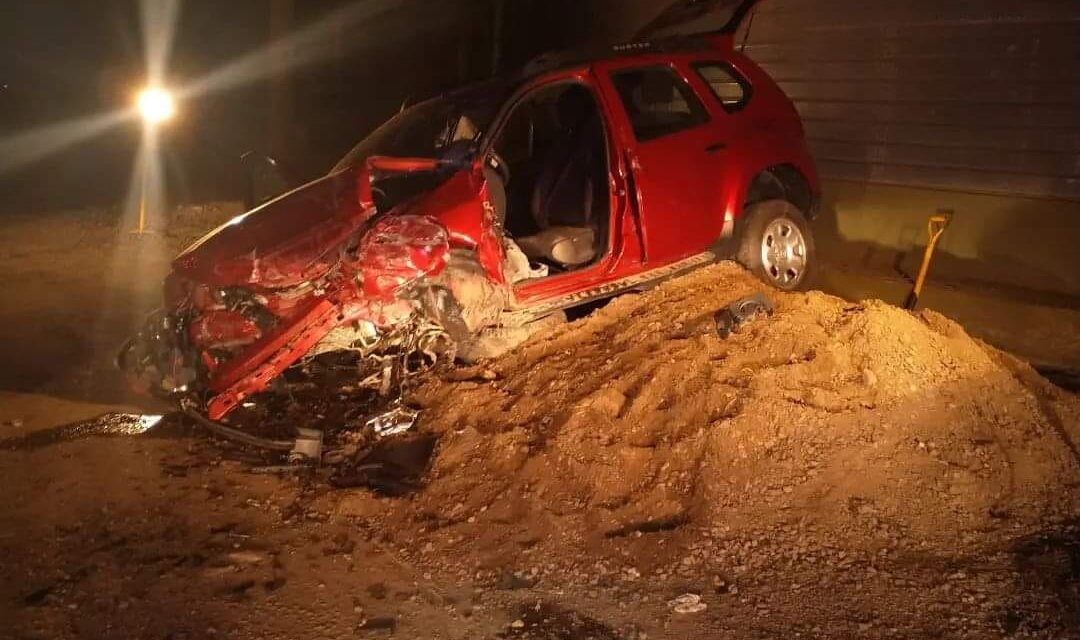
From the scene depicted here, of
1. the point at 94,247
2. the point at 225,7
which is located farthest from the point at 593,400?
the point at 225,7

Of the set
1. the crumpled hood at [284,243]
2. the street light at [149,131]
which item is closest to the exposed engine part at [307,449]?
the crumpled hood at [284,243]

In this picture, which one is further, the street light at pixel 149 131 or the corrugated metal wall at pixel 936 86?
the street light at pixel 149 131

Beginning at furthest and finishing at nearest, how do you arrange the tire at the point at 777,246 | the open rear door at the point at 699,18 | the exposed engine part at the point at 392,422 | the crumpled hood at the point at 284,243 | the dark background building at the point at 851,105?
the dark background building at the point at 851,105 → the open rear door at the point at 699,18 → the tire at the point at 777,246 → the exposed engine part at the point at 392,422 → the crumpled hood at the point at 284,243

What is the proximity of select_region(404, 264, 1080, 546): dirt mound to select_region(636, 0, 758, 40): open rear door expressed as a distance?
2.84 meters

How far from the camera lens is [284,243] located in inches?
193

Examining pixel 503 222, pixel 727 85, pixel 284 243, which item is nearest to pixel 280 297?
pixel 284 243

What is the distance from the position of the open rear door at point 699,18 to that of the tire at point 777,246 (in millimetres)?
1565

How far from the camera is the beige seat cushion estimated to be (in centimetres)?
585

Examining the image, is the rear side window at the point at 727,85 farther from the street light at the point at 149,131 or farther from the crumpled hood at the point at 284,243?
the street light at the point at 149,131

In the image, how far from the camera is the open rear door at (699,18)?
7.03m

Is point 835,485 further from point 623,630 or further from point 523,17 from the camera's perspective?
point 523,17

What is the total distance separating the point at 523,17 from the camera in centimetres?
1210

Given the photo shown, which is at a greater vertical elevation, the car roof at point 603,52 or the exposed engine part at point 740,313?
the car roof at point 603,52

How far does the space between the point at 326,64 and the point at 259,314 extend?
32.3 ft
